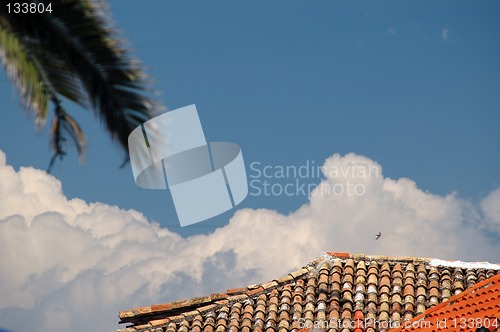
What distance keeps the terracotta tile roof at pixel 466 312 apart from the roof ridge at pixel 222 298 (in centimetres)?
184

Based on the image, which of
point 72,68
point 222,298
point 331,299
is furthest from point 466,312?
point 72,68

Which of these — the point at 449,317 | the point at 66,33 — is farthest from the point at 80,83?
the point at 449,317

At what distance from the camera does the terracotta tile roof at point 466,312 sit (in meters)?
12.0

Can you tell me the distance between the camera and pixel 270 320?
14328 millimetres

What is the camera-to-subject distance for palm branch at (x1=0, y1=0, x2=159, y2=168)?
528cm

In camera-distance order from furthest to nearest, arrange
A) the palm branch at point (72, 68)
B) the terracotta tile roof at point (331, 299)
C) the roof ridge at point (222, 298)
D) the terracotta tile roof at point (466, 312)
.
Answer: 1. the roof ridge at point (222, 298)
2. the terracotta tile roof at point (331, 299)
3. the terracotta tile roof at point (466, 312)
4. the palm branch at point (72, 68)

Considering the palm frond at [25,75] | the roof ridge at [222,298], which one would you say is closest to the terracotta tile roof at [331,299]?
the roof ridge at [222,298]

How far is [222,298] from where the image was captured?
15.5 m

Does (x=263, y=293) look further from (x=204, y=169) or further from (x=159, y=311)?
(x=204, y=169)

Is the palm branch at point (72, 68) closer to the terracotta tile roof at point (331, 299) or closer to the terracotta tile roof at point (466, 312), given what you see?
the terracotta tile roof at point (466, 312)

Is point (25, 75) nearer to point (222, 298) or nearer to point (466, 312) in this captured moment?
point (466, 312)

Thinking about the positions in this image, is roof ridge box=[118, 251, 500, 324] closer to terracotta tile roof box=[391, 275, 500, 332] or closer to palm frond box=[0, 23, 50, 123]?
terracotta tile roof box=[391, 275, 500, 332]

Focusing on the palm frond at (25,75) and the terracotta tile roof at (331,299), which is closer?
the palm frond at (25,75)

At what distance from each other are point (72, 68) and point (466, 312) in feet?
31.1
